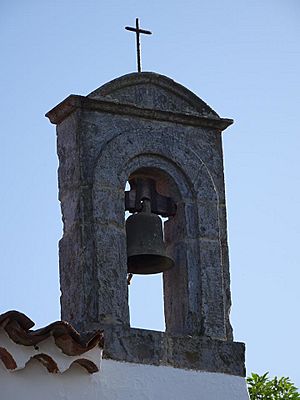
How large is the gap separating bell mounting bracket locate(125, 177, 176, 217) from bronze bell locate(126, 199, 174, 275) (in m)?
0.03

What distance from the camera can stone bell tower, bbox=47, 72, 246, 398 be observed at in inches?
391

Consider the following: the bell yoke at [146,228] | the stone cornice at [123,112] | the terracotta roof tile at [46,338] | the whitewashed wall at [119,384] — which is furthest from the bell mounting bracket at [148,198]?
the terracotta roof tile at [46,338]

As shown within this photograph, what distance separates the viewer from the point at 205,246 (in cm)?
1047

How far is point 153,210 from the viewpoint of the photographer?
10555mm

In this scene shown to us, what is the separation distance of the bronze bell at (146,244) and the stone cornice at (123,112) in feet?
1.81

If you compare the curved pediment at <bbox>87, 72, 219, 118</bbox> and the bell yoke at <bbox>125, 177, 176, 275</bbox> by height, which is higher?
the curved pediment at <bbox>87, 72, 219, 118</bbox>

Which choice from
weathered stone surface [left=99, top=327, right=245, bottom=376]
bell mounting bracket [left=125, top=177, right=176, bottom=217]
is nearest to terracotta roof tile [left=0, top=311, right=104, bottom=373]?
weathered stone surface [left=99, top=327, right=245, bottom=376]

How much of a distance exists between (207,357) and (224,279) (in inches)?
23.2

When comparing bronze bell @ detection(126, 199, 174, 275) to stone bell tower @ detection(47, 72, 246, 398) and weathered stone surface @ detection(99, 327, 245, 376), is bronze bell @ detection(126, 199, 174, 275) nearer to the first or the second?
stone bell tower @ detection(47, 72, 246, 398)

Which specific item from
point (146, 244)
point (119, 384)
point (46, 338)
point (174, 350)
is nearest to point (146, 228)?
point (146, 244)

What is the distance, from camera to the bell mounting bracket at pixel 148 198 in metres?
10.5

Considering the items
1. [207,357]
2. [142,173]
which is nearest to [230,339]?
[207,357]

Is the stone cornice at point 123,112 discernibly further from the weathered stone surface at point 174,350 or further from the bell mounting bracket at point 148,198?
the weathered stone surface at point 174,350

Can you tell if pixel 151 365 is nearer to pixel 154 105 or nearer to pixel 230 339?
pixel 230 339
